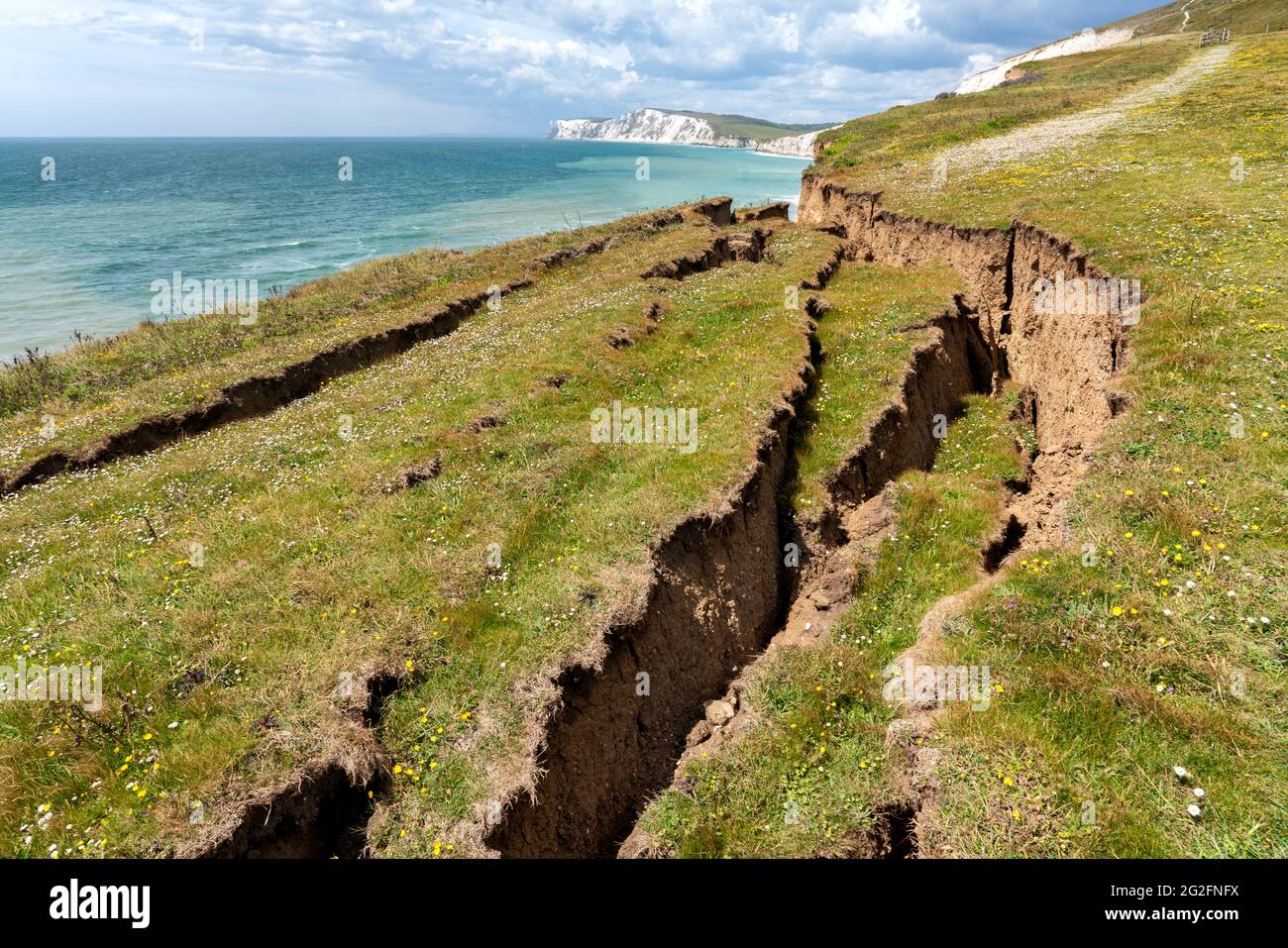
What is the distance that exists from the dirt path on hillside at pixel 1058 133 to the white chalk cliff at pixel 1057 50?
11962cm

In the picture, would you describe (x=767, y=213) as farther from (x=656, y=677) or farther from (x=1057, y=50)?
(x=1057, y=50)

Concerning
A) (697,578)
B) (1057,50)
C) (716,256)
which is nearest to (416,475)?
(697,578)

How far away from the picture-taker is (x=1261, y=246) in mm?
20953

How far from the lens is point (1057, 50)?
6865 inches

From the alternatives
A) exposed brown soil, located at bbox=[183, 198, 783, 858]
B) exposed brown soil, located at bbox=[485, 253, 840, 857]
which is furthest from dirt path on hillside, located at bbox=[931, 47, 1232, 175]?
exposed brown soil, located at bbox=[485, 253, 840, 857]

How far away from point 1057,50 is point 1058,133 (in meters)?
180

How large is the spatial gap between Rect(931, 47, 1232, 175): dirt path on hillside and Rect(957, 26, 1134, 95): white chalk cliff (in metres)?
120

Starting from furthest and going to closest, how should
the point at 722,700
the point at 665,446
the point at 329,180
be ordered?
the point at 329,180 → the point at 665,446 → the point at 722,700

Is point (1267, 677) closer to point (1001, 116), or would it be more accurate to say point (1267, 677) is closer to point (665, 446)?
point (665, 446)

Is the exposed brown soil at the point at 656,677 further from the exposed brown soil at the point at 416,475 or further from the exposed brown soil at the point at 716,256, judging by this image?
the exposed brown soil at the point at 716,256
